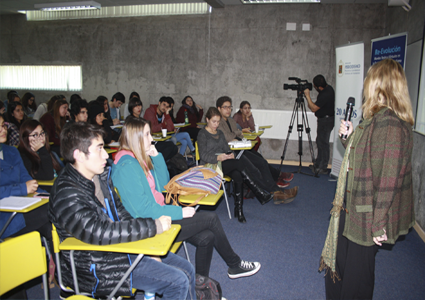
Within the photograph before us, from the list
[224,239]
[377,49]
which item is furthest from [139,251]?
[377,49]

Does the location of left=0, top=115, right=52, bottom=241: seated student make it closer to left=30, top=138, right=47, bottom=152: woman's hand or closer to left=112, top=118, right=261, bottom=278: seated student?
left=30, top=138, right=47, bottom=152: woman's hand

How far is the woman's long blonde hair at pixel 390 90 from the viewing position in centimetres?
152

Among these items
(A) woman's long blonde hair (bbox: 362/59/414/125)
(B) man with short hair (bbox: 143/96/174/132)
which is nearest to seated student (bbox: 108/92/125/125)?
(B) man with short hair (bbox: 143/96/174/132)

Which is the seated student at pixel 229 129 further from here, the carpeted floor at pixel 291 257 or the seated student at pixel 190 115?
the seated student at pixel 190 115

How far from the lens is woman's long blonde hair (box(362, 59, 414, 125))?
1516mm

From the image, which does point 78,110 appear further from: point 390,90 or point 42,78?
point 42,78

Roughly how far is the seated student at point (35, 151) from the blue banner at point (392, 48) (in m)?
4.30

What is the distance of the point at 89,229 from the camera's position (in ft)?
4.54

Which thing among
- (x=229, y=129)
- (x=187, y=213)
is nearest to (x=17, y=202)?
(x=187, y=213)

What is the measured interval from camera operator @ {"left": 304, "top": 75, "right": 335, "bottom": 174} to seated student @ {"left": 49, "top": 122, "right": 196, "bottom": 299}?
4.52 m

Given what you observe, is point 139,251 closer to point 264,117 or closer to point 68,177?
point 68,177

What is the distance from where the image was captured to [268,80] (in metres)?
6.62

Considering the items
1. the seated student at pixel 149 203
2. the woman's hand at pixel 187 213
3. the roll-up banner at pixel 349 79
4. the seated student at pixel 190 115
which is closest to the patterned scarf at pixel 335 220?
the seated student at pixel 149 203

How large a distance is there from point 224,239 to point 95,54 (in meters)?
7.00
